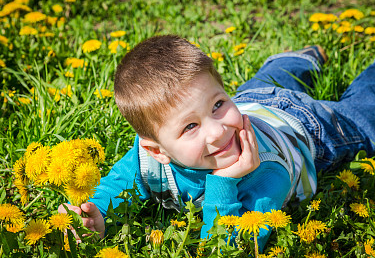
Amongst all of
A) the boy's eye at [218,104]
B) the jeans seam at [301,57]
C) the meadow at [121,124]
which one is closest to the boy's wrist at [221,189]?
the meadow at [121,124]

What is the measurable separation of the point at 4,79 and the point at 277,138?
177 cm

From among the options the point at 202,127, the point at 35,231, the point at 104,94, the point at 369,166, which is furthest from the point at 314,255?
the point at 104,94

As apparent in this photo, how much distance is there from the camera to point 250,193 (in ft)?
5.33

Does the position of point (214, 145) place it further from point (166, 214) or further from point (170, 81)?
point (166, 214)

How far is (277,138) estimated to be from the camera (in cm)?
180

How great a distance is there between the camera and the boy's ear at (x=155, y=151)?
151cm

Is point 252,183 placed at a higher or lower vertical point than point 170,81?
lower

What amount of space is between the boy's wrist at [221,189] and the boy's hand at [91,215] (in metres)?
0.42

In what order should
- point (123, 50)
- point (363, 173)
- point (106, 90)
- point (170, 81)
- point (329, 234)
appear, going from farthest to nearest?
point (123, 50), point (106, 90), point (363, 173), point (329, 234), point (170, 81)

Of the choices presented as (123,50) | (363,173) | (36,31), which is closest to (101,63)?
(123,50)

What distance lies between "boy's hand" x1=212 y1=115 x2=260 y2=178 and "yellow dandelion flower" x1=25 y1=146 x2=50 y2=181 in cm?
64

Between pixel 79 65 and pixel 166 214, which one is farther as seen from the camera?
pixel 79 65

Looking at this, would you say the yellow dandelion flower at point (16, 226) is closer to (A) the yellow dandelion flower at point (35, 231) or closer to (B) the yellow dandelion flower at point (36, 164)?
(A) the yellow dandelion flower at point (35, 231)

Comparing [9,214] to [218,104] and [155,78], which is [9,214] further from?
[218,104]
